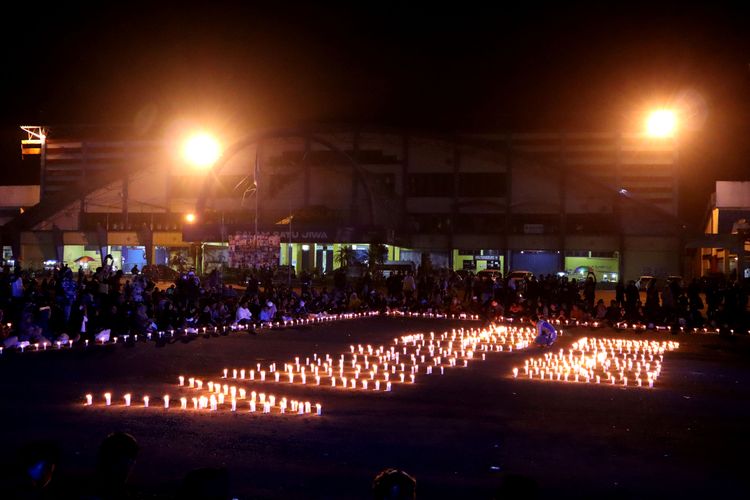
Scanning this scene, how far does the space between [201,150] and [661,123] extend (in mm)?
34590

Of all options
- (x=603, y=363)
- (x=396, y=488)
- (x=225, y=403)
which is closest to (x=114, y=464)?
(x=396, y=488)

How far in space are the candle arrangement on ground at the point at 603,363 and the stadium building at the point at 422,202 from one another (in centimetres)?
3339

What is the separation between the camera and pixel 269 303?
2377cm

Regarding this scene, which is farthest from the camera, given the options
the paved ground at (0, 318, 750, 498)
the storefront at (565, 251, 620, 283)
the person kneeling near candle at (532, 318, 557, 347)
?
the storefront at (565, 251, 620, 283)

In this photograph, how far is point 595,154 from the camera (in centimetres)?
5591

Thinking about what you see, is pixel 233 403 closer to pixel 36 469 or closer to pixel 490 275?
pixel 36 469

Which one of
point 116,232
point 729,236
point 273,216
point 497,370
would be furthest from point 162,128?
point 497,370

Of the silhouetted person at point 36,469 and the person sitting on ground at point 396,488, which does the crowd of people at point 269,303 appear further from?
the person sitting on ground at point 396,488

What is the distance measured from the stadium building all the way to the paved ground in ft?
130

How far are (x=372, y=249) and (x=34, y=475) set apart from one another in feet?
145

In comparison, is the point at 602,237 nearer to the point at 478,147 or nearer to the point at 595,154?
the point at 595,154

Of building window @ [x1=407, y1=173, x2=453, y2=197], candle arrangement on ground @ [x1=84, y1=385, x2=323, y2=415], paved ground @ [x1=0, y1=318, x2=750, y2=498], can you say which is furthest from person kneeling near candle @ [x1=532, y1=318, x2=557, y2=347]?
building window @ [x1=407, y1=173, x2=453, y2=197]

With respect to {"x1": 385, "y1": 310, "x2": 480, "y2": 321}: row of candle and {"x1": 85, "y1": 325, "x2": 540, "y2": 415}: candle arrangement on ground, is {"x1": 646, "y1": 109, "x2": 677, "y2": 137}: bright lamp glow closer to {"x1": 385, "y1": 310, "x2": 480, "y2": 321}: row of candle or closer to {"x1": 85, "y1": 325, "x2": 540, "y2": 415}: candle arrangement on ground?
{"x1": 385, "y1": 310, "x2": 480, "y2": 321}: row of candle

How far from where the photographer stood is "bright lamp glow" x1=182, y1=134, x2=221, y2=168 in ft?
185
